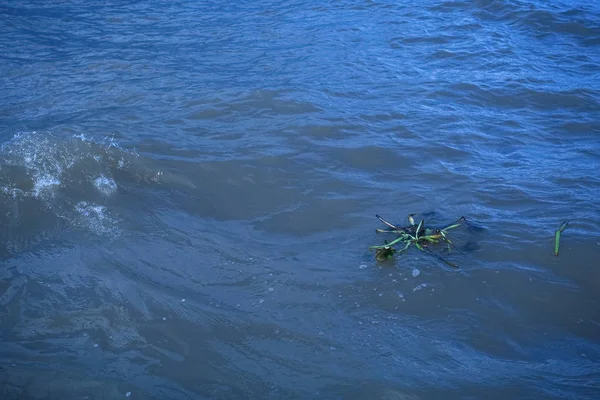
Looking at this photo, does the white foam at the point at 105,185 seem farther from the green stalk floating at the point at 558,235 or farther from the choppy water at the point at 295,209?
the green stalk floating at the point at 558,235

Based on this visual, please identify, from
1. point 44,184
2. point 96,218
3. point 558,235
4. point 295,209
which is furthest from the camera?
point 44,184

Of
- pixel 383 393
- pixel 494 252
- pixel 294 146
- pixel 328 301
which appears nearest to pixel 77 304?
pixel 328 301

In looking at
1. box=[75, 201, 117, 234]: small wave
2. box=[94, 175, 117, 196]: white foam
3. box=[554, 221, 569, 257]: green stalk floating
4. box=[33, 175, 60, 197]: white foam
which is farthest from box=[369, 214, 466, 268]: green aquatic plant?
box=[33, 175, 60, 197]: white foam

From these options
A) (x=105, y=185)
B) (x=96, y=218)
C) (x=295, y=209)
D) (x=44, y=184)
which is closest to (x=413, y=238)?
(x=295, y=209)

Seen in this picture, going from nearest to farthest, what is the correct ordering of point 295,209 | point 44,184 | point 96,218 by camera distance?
point 96,218
point 295,209
point 44,184

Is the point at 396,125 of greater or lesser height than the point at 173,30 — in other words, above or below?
below

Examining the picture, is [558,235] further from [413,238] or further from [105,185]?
[105,185]

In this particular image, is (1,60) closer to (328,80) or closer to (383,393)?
(328,80)

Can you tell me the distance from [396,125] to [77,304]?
4.13 metres

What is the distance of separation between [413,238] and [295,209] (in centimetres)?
121

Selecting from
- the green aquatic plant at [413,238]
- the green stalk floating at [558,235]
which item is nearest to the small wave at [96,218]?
the green aquatic plant at [413,238]

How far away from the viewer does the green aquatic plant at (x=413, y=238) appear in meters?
4.64

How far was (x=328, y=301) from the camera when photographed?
431 centimetres

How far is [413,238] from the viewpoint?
474 centimetres
